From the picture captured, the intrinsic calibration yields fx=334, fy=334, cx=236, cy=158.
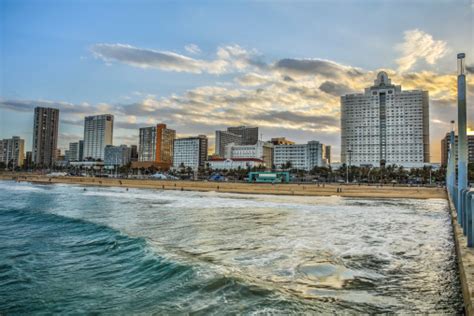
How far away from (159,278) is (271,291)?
241 centimetres

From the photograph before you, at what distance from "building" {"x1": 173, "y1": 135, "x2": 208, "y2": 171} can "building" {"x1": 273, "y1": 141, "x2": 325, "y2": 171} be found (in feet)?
125

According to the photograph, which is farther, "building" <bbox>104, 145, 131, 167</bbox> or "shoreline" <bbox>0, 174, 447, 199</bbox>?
"building" <bbox>104, 145, 131, 167</bbox>

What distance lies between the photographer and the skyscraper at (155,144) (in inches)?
7279

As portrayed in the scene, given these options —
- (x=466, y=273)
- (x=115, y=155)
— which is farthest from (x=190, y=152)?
(x=466, y=273)

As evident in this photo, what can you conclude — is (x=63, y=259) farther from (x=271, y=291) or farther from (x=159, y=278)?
(x=271, y=291)

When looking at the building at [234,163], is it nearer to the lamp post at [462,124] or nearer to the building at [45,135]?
the building at [45,135]

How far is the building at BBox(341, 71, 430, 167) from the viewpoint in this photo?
122 m

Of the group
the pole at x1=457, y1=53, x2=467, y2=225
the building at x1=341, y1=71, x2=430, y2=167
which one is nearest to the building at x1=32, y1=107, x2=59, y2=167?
the building at x1=341, y1=71, x2=430, y2=167

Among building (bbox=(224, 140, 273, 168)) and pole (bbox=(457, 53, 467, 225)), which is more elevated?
building (bbox=(224, 140, 273, 168))

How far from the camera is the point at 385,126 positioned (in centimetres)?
12738

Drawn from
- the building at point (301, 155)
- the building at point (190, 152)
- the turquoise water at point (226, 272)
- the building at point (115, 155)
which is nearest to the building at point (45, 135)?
the building at point (115, 155)

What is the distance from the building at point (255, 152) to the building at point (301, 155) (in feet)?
17.4

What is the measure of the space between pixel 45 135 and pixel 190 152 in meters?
87.7

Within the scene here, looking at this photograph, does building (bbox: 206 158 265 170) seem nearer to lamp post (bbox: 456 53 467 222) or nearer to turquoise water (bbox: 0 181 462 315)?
turquoise water (bbox: 0 181 462 315)
